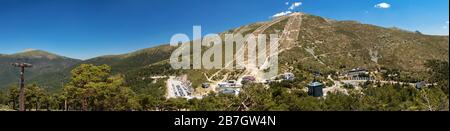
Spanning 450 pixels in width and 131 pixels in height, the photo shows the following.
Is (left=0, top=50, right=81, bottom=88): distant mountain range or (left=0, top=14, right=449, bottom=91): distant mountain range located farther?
(left=0, top=14, right=449, bottom=91): distant mountain range

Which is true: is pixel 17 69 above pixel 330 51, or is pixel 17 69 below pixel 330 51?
below

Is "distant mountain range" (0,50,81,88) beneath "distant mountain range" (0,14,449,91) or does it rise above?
beneath

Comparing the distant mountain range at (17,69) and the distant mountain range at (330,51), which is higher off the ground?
the distant mountain range at (330,51)

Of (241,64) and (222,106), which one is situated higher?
(241,64)

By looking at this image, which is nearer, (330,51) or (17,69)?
(17,69)

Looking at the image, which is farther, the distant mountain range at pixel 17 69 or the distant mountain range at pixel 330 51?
the distant mountain range at pixel 330 51
